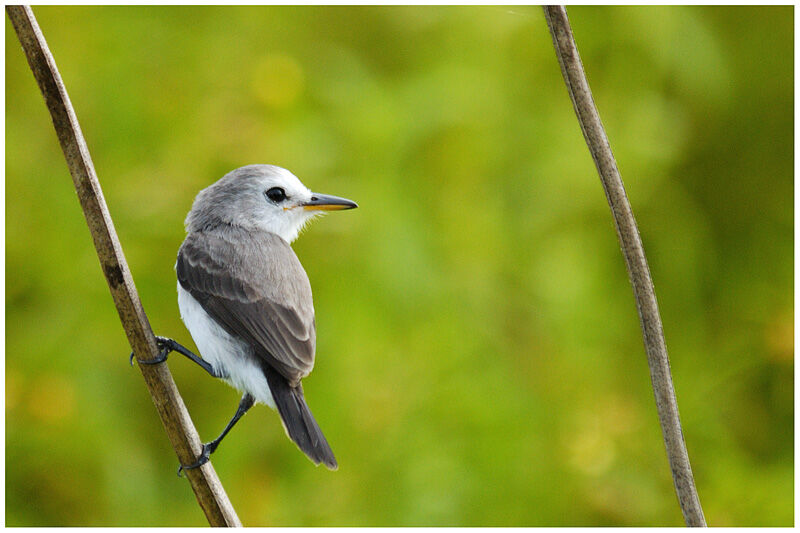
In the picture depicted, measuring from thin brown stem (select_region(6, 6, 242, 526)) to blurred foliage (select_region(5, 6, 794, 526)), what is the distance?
1.35 m

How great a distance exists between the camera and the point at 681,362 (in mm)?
2930

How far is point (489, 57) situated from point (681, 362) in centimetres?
125

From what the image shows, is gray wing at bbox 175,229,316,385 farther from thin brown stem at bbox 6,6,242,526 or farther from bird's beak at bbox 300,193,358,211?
thin brown stem at bbox 6,6,242,526

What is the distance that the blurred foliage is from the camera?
2.63 meters

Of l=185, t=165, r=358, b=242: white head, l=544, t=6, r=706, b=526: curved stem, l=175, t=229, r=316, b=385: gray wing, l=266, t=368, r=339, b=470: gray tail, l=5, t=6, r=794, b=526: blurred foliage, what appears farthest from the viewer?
l=5, t=6, r=794, b=526: blurred foliage

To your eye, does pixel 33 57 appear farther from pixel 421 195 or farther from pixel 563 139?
pixel 563 139

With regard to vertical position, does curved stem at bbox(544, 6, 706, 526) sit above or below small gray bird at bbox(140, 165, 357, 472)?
above

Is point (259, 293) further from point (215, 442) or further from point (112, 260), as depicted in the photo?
point (112, 260)

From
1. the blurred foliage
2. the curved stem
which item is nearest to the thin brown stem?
the curved stem

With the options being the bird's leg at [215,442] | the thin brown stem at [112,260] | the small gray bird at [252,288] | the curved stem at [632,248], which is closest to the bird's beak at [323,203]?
the small gray bird at [252,288]

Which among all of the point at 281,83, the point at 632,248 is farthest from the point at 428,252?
the point at 632,248

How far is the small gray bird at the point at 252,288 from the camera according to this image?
151cm

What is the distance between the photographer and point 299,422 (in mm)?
1379

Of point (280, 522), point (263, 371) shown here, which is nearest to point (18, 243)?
point (280, 522)
